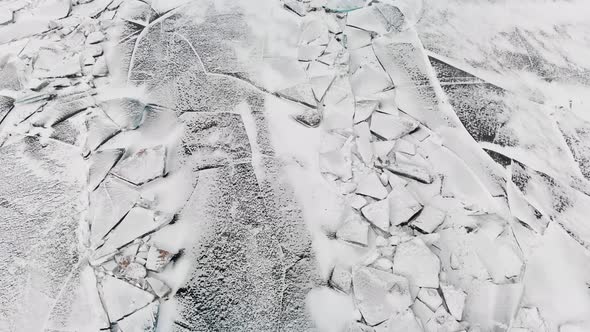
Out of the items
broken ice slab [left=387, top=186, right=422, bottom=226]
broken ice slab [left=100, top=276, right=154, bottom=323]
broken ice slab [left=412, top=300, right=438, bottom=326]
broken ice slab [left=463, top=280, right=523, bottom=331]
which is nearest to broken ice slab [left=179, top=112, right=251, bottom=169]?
broken ice slab [left=100, top=276, right=154, bottom=323]

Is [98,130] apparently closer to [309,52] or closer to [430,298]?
[309,52]

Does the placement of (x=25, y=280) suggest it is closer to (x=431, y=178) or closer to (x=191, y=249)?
(x=191, y=249)

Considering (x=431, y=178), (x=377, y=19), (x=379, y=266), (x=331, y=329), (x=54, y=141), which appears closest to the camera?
(x=331, y=329)

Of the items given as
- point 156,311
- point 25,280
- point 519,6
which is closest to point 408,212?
point 156,311

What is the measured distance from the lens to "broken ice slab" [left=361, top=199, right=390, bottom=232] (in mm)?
2410

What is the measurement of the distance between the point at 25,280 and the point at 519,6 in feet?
14.0

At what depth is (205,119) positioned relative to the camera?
Answer: 300 cm

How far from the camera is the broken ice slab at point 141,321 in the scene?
2102mm

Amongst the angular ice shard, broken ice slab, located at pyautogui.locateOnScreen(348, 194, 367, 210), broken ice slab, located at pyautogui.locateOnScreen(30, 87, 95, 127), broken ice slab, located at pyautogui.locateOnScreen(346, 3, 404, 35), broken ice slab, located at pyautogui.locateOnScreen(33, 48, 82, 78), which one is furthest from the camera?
broken ice slab, located at pyautogui.locateOnScreen(346, 3, 404, 35)

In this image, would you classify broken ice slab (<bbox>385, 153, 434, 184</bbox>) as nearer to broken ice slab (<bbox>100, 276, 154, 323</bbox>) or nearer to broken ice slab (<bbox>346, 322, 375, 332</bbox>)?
broken ice slab (<bbox>346, 322, 375, 332</bbox>)

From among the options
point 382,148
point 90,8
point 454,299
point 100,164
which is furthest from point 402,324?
point 90,8

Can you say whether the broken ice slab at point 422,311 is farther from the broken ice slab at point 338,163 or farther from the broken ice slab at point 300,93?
the broken ice slab at point 300,93

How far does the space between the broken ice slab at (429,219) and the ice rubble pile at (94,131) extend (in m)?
1.34

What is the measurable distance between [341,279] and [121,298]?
A: 1.11 meters
